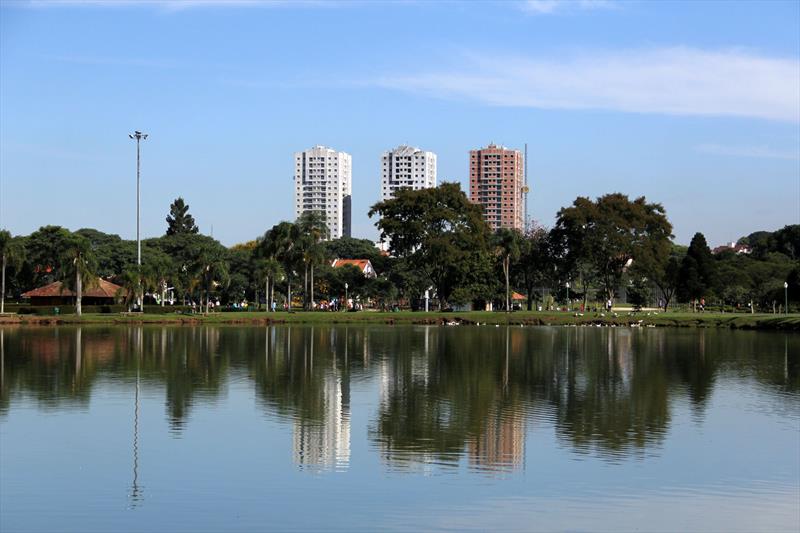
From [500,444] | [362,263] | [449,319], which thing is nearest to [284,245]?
[449,319]

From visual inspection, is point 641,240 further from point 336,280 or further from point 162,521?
point 162,521

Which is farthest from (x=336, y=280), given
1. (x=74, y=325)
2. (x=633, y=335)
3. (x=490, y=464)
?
(x=490, y=464)

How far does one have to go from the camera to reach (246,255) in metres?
132

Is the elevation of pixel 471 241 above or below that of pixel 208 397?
above

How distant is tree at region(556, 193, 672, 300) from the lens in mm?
95188

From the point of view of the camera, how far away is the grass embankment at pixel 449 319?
78188mm

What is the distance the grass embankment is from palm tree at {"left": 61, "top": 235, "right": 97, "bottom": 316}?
9.84 ft

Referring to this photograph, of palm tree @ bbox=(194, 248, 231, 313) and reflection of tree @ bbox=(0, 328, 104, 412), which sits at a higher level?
palm tree @ bbox=(194, 248, 231, 313)

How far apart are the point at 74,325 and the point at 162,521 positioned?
65585 millimetres

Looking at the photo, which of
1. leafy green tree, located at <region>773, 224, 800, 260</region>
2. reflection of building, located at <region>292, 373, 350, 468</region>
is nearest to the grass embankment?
reflection of building, located at <region>292, 373, 350, 468</region>

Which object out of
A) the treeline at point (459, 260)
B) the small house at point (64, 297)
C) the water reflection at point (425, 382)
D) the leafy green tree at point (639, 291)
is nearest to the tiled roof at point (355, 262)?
the treeline at point (459, 260)

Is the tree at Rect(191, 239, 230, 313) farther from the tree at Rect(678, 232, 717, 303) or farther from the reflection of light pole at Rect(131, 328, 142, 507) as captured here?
the reflection of light pole at Rect(131, 328, 142, 507)

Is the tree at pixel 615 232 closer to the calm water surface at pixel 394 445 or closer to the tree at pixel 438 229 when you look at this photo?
the tree at pixel 438 229

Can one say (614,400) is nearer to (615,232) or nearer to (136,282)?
(136,282)
